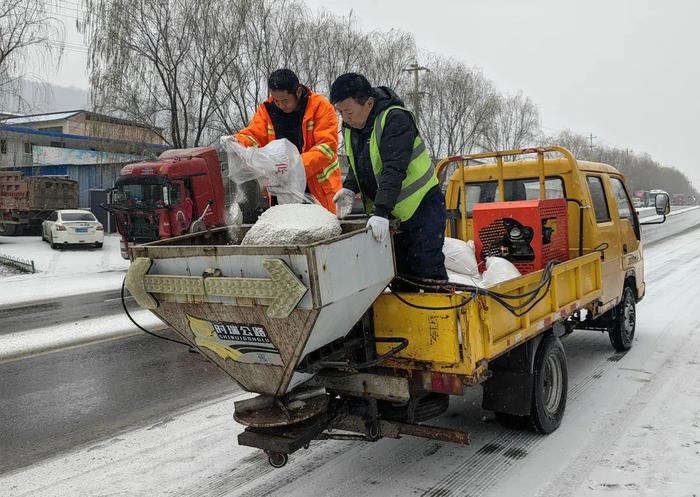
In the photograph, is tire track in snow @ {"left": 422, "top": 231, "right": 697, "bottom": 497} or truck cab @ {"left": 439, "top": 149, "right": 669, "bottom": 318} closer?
tire track in snow @ {"left": 422, "top": 231, "right": 697, "bottom": 497}

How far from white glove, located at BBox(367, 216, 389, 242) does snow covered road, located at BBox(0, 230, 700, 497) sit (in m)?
1.58

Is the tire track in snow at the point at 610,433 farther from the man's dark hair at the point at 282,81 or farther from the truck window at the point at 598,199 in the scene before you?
the man's dark hair at the point at 282,81

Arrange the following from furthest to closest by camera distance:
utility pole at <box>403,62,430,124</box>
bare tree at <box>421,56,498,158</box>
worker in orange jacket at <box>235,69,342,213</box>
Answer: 1. bare tree at <box>421,56,498,158</box>
2. utility pole at <box>403,62,430,124</box>
3. worker in orange jacket at <box>235,69,342,213</box>

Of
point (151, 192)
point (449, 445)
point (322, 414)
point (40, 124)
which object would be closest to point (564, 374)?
point (449, 445)

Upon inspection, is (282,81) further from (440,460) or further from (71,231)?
(71,231)

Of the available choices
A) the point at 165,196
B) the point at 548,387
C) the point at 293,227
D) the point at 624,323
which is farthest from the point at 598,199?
the point at 165,196

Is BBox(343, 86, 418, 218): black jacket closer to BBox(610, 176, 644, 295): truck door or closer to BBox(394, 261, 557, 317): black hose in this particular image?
BBox(394, 261, 557, 317): black hose

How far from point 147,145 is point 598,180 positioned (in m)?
19.8

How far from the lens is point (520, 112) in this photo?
2019 inches

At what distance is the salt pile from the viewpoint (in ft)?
10.5

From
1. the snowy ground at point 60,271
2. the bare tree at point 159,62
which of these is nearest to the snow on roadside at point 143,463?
the snowy ground at point 60,271

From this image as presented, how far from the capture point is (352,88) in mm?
3768

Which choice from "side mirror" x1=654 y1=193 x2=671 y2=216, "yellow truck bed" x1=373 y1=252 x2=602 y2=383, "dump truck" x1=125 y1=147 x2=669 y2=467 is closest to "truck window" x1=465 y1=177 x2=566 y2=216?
"dump truck" x1=125 y1=147 x2=669 y2=467

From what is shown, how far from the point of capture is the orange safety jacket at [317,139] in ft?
14.5
